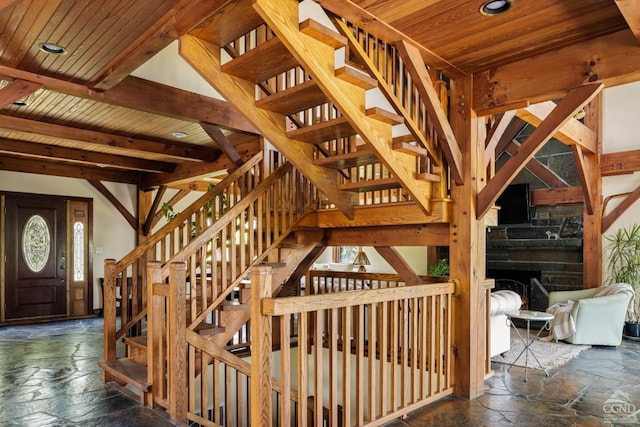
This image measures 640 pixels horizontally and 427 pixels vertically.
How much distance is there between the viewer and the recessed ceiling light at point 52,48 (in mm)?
3010

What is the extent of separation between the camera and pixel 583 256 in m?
6.90

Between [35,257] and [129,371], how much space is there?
4713 millimetres

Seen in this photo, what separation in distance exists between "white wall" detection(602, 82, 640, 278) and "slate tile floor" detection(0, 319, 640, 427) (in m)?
2.33

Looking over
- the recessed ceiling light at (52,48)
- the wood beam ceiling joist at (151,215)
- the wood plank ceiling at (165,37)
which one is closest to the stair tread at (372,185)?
the wood plank ceiling at (165,37)

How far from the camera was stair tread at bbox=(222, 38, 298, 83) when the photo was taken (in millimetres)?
2697

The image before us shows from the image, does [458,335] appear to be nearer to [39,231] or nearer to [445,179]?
[445,179]

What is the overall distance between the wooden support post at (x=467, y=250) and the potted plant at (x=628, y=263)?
4.14 m

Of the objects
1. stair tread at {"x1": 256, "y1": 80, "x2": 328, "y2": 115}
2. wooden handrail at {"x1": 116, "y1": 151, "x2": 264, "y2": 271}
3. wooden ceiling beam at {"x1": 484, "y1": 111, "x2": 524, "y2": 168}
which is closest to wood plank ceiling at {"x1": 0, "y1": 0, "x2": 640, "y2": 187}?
wooden ceiling beam at {"x1": 484, "y1": 111, "x2": 524, "y2": 168}

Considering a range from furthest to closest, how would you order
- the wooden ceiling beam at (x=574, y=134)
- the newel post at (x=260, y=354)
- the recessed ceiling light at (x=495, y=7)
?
the wooden ceiling beam at (x=574, y=134) → the recessed ceiling light at (x=495, y=7) → the newel post at (x=260, y=354)

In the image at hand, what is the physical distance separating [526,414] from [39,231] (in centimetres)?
747

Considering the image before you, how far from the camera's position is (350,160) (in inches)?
137

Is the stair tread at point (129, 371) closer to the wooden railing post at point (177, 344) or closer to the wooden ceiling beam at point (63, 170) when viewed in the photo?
the wooden railing post at point (177, 344)

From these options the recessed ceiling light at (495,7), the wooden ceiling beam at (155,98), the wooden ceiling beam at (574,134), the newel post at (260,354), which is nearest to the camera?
the newel post at (260,354)

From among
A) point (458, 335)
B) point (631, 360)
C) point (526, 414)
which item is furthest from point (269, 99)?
point (631, 360)
